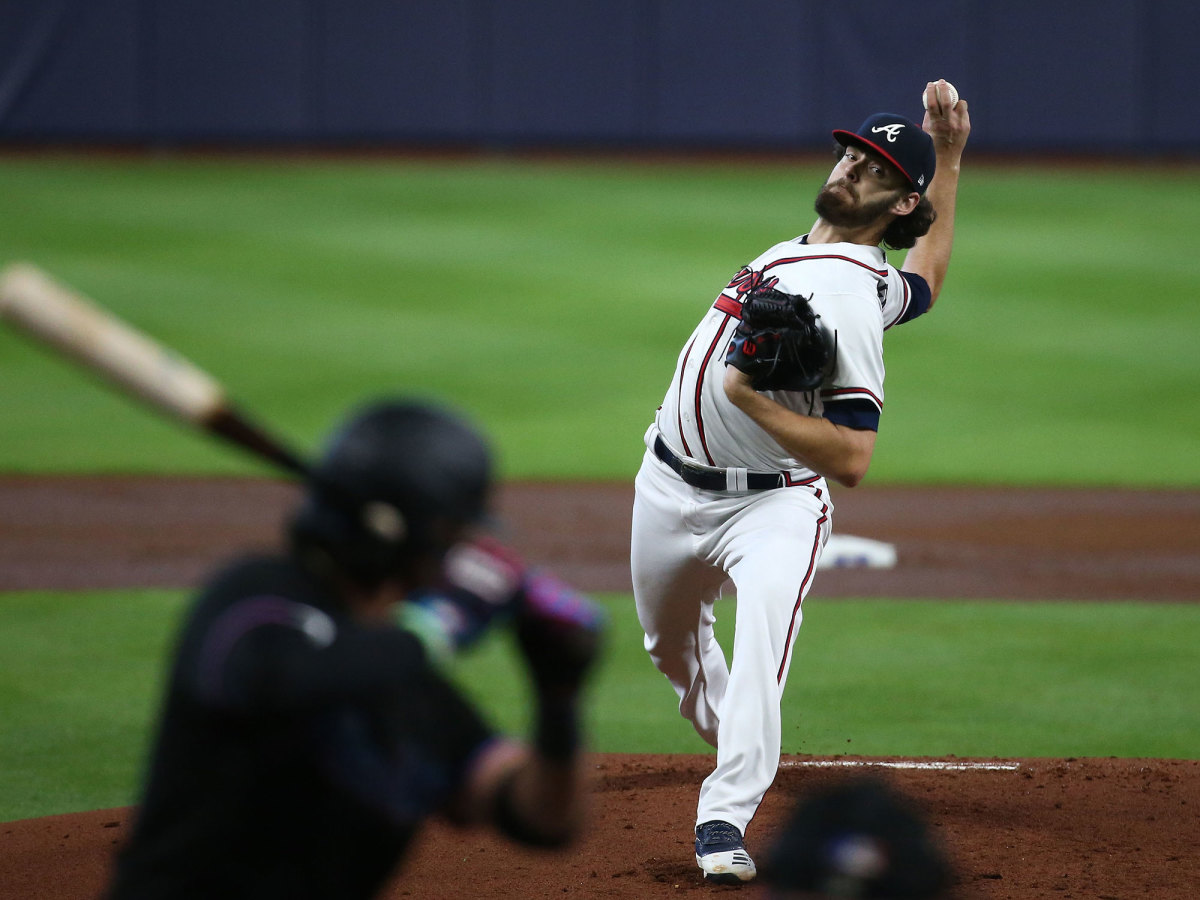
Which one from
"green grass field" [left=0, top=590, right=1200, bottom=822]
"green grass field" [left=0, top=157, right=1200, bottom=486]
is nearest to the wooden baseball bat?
"green grass field" [left=0, top=590, right=1200, bottom=822]

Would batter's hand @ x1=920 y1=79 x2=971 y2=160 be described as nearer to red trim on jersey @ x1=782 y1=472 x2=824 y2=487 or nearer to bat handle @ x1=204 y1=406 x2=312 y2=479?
red trim on jersey @ x1=782 y1=472 x2=824 y2=487

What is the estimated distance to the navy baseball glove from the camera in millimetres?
4180

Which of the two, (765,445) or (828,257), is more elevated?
(828,257)

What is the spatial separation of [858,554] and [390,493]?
261 inches

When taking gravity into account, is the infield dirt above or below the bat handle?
below

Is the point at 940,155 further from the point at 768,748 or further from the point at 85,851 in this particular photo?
the point at 85,851

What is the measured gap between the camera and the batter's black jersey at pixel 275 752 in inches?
80.2

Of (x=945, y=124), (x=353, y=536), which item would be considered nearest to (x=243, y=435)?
(x=353, y=536)

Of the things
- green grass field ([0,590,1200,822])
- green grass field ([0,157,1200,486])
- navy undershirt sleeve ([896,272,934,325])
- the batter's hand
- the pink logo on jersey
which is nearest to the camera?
the pink logo on jersey

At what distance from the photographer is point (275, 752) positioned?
2.13m

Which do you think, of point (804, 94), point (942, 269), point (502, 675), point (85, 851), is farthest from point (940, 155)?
point (804, 94)

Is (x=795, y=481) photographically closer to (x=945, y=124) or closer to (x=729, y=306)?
(x=729, y=306)

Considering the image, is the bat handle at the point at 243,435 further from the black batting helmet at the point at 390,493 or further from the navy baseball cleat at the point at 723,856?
the navy baseball cleat at the point at 723,856

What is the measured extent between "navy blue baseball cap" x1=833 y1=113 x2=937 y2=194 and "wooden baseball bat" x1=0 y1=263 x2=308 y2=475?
2.60 meters
